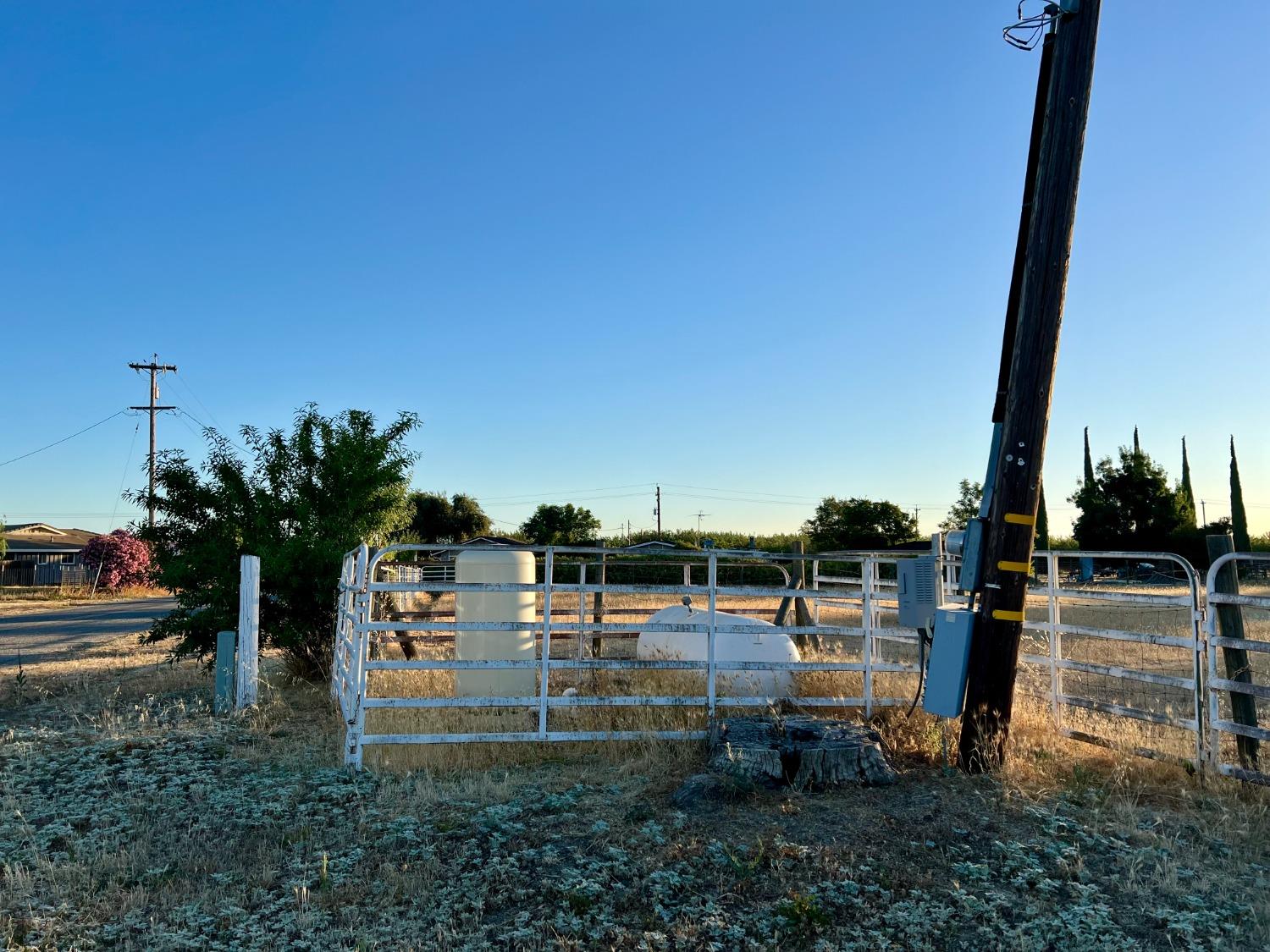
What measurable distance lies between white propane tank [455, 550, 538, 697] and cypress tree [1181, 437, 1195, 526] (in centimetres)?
4673

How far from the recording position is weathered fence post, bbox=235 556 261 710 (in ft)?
32.5

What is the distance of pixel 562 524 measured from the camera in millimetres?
55125

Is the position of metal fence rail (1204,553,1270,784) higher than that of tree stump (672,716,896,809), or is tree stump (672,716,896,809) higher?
metal fence rail (1204,553,1270,784)

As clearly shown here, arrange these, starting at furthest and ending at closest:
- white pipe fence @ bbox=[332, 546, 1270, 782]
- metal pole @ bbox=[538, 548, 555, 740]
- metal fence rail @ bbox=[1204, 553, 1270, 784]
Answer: metal pole @ bbox=[538, 548, 555, 740] → white pipe fence @ bbox=[332, 546, 1270, 782] → metal fence rail @ bbox=[1204, 553, 1270, 784]

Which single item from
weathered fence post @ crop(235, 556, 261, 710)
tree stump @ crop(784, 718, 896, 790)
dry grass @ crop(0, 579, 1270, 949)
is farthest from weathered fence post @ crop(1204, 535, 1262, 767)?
→ weathered fence post @ crop(235, 556, 261, 710)

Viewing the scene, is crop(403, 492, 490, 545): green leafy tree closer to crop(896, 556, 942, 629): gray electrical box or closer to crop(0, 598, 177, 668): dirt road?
crop(0, 598, 177, 668): dirt road

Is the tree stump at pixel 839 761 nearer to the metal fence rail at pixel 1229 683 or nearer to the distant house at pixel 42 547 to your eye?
the metal fence rail at pixel 1229 683

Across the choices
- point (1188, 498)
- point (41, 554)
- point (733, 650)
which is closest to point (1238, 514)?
point (1188, 498)

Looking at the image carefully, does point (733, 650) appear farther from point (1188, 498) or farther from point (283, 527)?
point (1188, 498)

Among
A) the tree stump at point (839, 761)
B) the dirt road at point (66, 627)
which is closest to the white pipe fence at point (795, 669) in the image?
the tree stump at point (839, 761)

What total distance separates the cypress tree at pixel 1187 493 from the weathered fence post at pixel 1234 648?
45928 millimetres

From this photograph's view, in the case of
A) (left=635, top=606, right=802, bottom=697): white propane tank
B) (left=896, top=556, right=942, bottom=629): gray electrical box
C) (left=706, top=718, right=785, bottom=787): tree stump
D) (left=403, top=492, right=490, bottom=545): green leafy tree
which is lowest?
(left=706, top=718, right=785, bottom=787): tree stump

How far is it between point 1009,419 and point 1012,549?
100 cm

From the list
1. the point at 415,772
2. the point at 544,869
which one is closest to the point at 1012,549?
the point at 544,869
